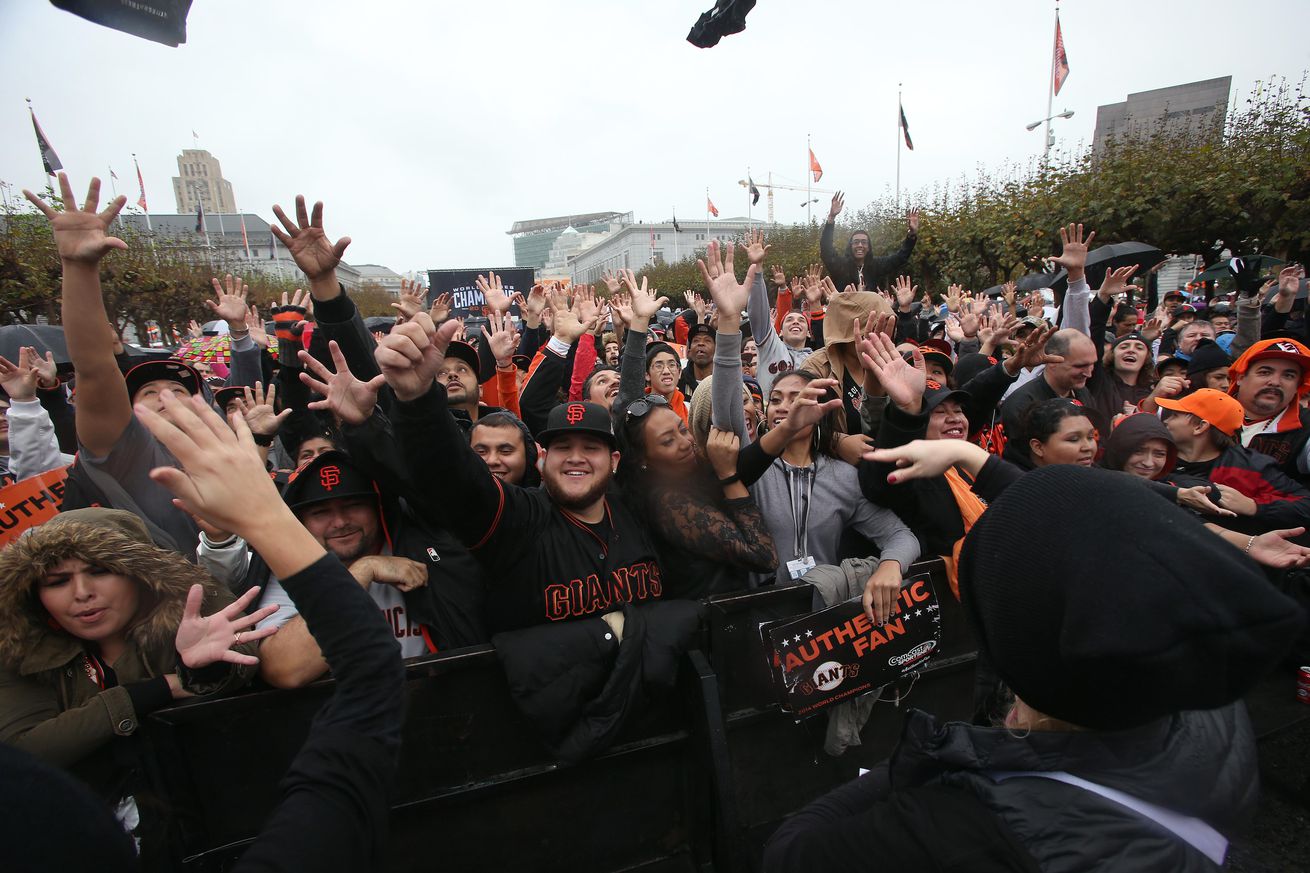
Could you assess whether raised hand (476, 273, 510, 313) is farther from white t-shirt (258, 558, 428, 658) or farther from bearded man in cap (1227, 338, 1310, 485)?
bearded man in cap (1227, 338, 1310, 485)

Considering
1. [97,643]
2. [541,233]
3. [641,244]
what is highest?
[541,233]

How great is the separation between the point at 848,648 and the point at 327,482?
213 cm

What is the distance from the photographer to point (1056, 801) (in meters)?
0.92

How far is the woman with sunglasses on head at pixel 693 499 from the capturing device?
2.49 m

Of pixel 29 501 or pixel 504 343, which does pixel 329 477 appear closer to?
pixel 29 501

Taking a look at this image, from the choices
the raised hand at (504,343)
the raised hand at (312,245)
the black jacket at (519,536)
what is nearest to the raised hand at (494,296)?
the raised hand at (504,343)

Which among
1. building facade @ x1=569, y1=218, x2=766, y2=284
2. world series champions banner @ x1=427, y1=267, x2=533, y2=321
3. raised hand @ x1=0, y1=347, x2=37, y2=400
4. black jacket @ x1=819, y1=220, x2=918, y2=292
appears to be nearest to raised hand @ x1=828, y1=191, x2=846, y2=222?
black jacket @ x1=819, y1=220, x2=918, y2=292

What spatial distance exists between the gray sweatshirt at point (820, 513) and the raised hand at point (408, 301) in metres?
2.99

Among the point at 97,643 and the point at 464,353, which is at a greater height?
the point at 464,353

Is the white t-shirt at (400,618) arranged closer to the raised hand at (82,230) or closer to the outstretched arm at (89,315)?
the outstretched arm at (89,315)

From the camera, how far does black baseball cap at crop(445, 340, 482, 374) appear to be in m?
3.94

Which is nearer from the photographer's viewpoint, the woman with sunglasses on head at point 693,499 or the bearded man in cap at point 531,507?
the bearded man in cap at point 531,507

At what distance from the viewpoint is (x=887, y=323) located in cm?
304

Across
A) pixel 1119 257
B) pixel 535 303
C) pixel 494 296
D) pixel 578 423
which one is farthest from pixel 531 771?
pixel 1119 257
